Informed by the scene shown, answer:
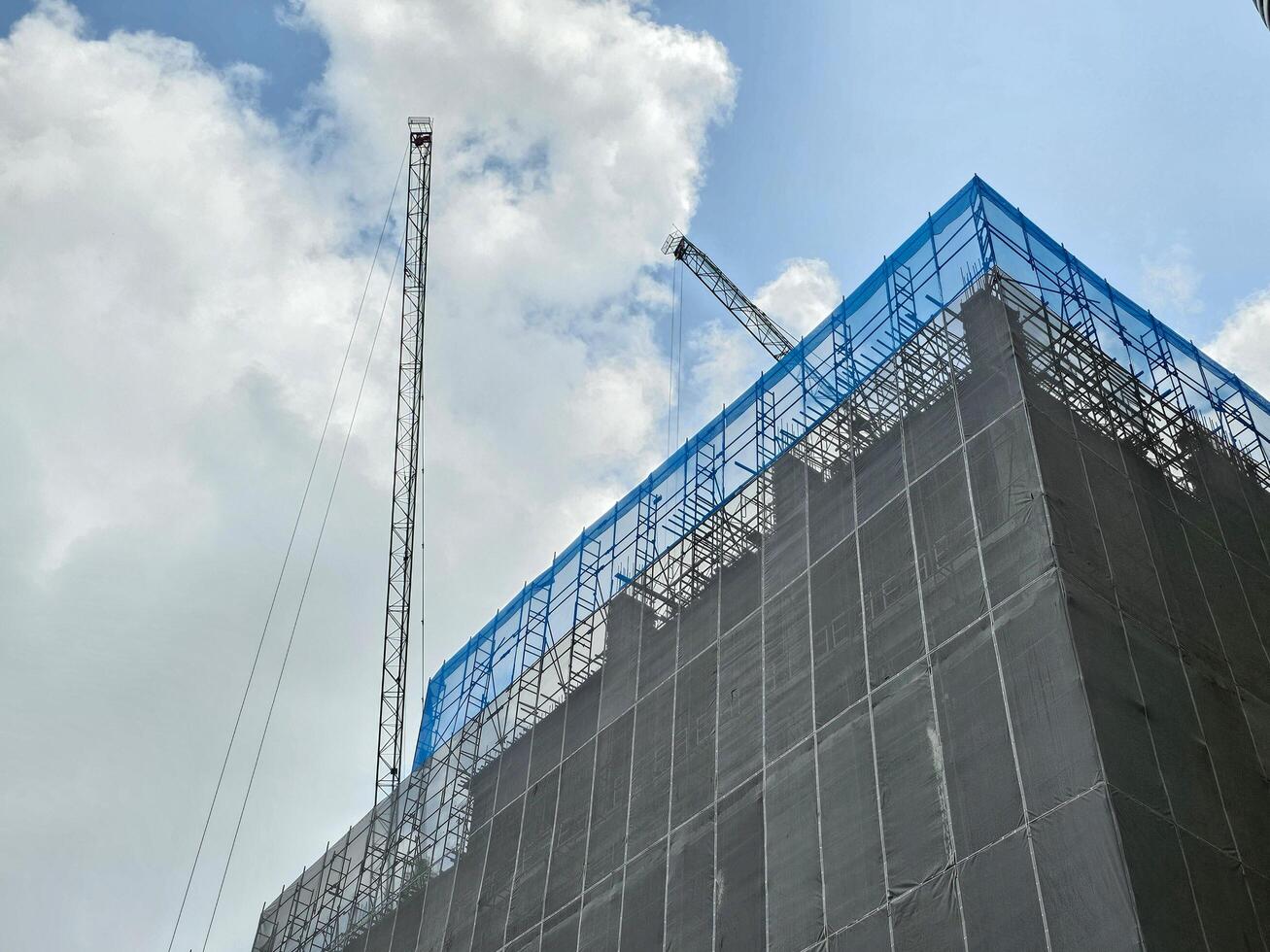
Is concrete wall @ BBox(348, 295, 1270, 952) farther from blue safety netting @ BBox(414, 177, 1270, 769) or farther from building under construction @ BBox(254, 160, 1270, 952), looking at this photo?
blue safety netting @ BBox(414, 177, 1270, 769)

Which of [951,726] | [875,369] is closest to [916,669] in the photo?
[951,726]

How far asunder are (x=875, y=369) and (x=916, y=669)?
711cm

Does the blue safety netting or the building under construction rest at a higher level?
the blue safety netting

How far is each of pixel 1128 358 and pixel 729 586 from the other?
26.4ft

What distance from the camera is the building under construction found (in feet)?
53.0

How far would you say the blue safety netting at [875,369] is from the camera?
77.7 ft

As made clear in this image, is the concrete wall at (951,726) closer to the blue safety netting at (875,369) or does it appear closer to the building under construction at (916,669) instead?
the building under construction at (916,669)

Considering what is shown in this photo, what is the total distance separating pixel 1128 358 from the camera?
23.9 metres

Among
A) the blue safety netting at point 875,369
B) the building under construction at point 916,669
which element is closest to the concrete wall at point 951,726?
the building under construction at point 916,669

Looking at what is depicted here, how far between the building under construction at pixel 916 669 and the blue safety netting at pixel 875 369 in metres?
0.07

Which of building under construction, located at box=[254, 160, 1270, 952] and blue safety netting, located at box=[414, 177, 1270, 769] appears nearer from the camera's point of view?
building under construction, located at box=[254, 160, 1270, 952]

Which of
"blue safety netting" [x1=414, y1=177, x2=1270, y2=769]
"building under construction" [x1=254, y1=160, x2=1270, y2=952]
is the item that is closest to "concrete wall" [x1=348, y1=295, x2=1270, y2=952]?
"building under construction" [x1=254, y1=160, x2=1270, y2=952]

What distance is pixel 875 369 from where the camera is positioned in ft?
79.4

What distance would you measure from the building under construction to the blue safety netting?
0.24ft
